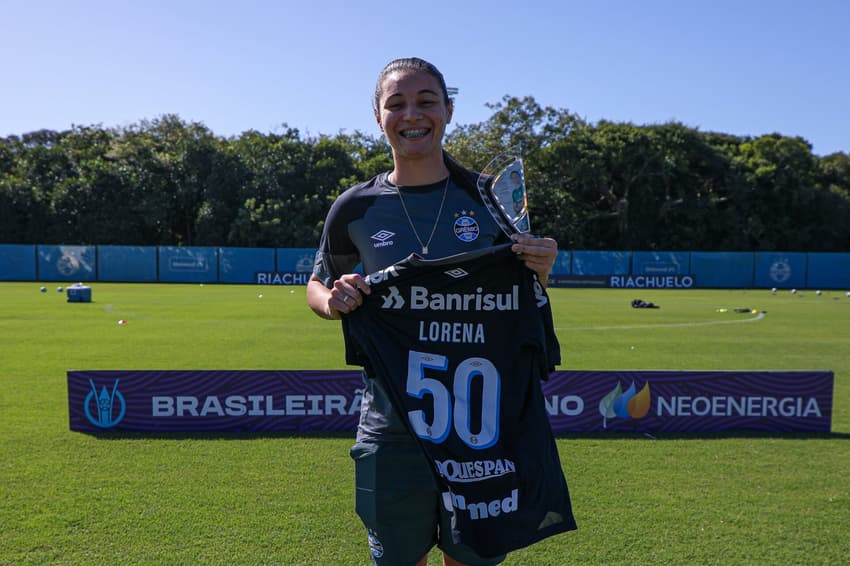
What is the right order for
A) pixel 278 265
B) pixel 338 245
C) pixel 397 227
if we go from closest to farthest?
pixel 397 227
pixel 338 245
pixel 278 265

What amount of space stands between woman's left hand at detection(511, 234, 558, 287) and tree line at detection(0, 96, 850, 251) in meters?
41.8

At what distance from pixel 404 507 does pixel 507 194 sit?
3.44 ft

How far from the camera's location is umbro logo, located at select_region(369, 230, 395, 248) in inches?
92.5

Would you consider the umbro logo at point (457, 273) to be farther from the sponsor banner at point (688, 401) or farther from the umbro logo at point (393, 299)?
the sponsor banner at point (688, 401)

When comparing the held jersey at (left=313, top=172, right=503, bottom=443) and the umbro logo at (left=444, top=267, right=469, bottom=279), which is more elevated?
the held jersey at (left=313, top=172, right=503, bottom=443)

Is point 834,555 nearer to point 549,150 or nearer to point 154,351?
point 154,351

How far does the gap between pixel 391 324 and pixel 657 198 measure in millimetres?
46890

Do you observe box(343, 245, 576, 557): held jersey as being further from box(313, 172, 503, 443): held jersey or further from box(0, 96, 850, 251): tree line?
box(0, 96, 850, 251): tree line

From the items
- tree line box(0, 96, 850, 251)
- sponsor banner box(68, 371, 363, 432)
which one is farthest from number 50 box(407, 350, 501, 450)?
tree line box(0, 96, 850, 251)

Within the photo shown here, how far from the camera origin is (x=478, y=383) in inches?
86.8

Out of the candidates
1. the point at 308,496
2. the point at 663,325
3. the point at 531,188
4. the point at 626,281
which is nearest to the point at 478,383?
the point at 308,496

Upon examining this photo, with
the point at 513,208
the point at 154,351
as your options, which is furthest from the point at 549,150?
the point at 513,208

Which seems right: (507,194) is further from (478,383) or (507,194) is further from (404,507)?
(404,507)

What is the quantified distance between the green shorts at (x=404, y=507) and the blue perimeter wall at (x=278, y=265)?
36868 millimetres
